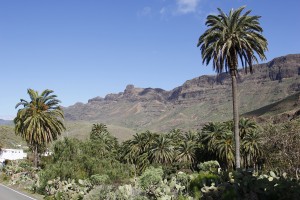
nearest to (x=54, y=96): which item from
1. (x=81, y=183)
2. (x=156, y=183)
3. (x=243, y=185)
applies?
(x=81, y=183)

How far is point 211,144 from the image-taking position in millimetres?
61750

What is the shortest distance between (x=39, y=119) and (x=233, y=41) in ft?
85.4

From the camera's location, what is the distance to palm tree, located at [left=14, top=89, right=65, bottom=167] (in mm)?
46062

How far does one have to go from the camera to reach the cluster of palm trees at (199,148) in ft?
195

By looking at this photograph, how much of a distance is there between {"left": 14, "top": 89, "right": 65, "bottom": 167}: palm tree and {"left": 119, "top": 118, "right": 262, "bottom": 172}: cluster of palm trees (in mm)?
20688

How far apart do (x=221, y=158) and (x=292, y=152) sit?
2688cm

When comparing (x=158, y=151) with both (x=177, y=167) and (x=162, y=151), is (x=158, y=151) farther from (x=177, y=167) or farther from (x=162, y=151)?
(x=177, y=167)

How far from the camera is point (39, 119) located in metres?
46.3

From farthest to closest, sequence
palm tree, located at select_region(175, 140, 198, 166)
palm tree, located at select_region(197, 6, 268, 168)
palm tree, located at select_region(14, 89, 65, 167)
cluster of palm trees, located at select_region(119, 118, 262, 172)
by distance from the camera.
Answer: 1. palm tree, located at select_region(175, 140, 198, 166)
2. cluster of palm trees, located at select_region(119, 118, 262, 172)
3. palm tree, located at select_region(14, 89, 65, 167)
4. palm tree, located at select_region(197, 6, 268, 168)

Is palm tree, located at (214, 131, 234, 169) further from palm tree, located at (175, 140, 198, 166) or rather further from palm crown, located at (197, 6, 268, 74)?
palm crown, located at (197, 6, 268, 74)

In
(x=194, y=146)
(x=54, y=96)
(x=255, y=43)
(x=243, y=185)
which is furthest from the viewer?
(x=194, y=146)

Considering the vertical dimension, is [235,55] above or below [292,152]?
above

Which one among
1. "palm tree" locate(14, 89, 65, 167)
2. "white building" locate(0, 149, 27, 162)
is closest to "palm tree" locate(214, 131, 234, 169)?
"palm tree" locate(14, 89, 65, 167)

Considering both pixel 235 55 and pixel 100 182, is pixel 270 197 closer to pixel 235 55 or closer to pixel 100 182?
pixel 100 182
